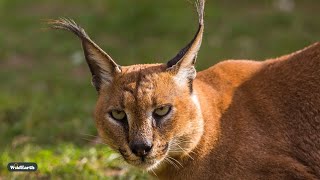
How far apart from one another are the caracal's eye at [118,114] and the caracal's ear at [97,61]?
11.2 inches

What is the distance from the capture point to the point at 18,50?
11875 mm

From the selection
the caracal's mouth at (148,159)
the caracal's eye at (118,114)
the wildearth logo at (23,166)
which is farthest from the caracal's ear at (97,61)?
the wildearth logo at (23,166)

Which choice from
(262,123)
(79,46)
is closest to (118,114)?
(262,123)

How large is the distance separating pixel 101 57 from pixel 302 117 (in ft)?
4.95

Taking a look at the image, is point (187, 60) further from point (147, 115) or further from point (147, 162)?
point (147, 162)

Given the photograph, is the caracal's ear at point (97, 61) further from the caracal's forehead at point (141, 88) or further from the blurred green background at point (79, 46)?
the blurred green background at point (79, 46)

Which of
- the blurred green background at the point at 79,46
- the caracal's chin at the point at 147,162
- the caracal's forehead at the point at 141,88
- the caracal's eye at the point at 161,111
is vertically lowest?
the blurred green background at the point at 79,46

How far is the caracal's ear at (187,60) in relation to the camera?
17.3 feet

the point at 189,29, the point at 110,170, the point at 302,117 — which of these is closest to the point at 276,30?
the point at 189,29

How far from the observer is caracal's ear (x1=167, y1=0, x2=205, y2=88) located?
17.3 ft

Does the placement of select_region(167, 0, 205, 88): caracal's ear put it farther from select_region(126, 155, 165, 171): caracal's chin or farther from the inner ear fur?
select_region(126, 155, 165, 171): caracal's chin

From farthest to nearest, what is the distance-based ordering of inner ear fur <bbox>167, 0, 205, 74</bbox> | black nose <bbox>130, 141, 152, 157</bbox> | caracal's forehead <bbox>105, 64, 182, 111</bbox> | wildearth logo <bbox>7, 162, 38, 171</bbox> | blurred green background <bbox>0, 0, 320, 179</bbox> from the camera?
blurred green background <bbox>0, 0, 320, 179</bbox> → wildearth logo <bbox>7, 162, 38, 171</bbox> → inner ear fur <bbox>167, 0, 205, 74</bbox> → caracal's forehead <bbox>105, 64, 182, 111</bbox> → black nose <bbox>130, 141, 152, 157</bbox>

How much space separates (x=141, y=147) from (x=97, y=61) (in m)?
0.78

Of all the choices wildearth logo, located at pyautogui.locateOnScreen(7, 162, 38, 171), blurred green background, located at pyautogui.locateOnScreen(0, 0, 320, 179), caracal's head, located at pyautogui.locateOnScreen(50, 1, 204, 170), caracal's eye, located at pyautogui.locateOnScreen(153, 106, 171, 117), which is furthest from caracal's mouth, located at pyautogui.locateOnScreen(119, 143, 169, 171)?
blurred green background, located at pyautogui.locateOnScreen(0, 0, 320, 179)
